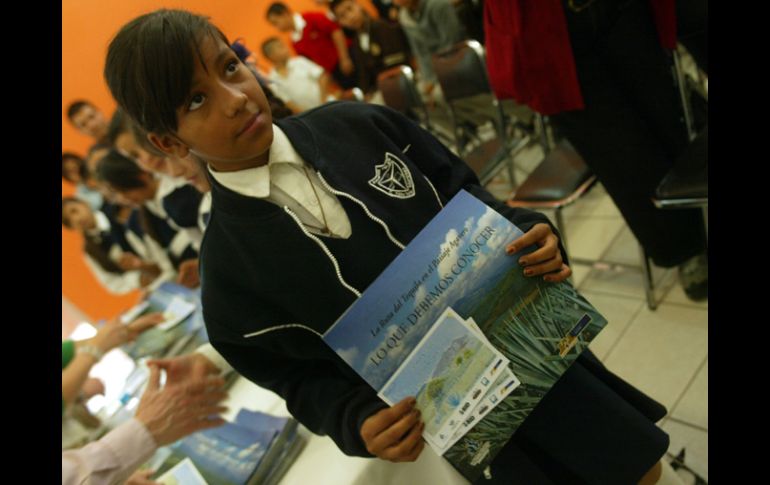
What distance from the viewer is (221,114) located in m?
0.73

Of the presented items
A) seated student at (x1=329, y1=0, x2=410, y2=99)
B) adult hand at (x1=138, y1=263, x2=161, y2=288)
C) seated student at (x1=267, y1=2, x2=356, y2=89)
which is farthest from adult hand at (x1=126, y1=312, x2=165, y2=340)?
seated student at (x1=267, y1=2, x2=356, y2=89)

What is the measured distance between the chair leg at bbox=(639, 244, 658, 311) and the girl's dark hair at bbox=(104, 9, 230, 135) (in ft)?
5.99

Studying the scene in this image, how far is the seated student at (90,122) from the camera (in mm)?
2891

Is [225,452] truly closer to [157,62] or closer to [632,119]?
[157,62]

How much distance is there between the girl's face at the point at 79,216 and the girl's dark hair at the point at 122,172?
2.45 ft

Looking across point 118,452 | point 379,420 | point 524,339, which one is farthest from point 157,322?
point 524,339

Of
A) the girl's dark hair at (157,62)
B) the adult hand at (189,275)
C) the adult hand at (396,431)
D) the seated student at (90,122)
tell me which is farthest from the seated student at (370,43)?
the adult hand at (396,431)

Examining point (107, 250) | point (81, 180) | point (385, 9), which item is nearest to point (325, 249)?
point (107, 250)

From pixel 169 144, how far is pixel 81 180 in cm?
304

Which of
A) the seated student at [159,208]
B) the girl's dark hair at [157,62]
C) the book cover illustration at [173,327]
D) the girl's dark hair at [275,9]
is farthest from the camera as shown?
the girl's dark hair at [275,9]

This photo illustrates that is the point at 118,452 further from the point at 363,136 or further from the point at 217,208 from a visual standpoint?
the point at 363,136

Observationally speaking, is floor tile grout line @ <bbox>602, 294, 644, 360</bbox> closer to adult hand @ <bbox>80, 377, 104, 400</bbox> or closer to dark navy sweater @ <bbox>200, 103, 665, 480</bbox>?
dark navy sweater @ <bbox>200, 103, 665, 480</bbox>

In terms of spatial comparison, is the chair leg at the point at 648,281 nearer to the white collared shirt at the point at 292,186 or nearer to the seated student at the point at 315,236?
the seated student at the point at 315,236

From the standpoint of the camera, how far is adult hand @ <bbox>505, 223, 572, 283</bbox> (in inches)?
30.9
